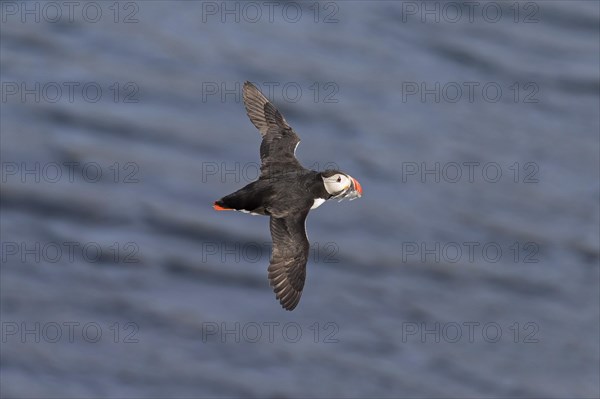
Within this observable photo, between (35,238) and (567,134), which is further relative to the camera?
(567,134)

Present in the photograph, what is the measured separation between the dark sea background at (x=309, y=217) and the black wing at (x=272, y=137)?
14.9 meters

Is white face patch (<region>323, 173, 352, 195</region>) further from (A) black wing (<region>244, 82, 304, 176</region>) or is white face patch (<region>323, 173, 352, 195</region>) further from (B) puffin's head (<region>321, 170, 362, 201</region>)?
(A) black wing (<region>244, 82, 304, 176</region>)

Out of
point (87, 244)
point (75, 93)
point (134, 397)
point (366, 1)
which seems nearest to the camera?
point (134, 397)

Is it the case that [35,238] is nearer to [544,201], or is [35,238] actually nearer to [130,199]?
[130,199]

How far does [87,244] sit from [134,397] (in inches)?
190

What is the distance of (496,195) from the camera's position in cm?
3869

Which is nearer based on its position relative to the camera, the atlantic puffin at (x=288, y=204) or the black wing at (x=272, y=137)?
the atlantic puffin at (x=288, y=204)

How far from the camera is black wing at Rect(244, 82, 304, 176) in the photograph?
1970cm

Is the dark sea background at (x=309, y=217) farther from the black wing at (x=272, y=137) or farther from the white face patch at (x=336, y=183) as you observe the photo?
the white face patch at (x=336, y=183)

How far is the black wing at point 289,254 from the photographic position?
19.0m

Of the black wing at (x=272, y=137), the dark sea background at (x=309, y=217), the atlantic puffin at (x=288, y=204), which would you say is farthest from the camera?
the dark sea background at (x=309, y=217)

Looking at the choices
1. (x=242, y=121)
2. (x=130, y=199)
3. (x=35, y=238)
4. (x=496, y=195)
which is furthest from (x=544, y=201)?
(x=35, y=238)

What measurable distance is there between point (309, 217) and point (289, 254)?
16.7 m

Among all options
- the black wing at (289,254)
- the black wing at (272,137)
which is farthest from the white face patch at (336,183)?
the black wing at (272,137)
